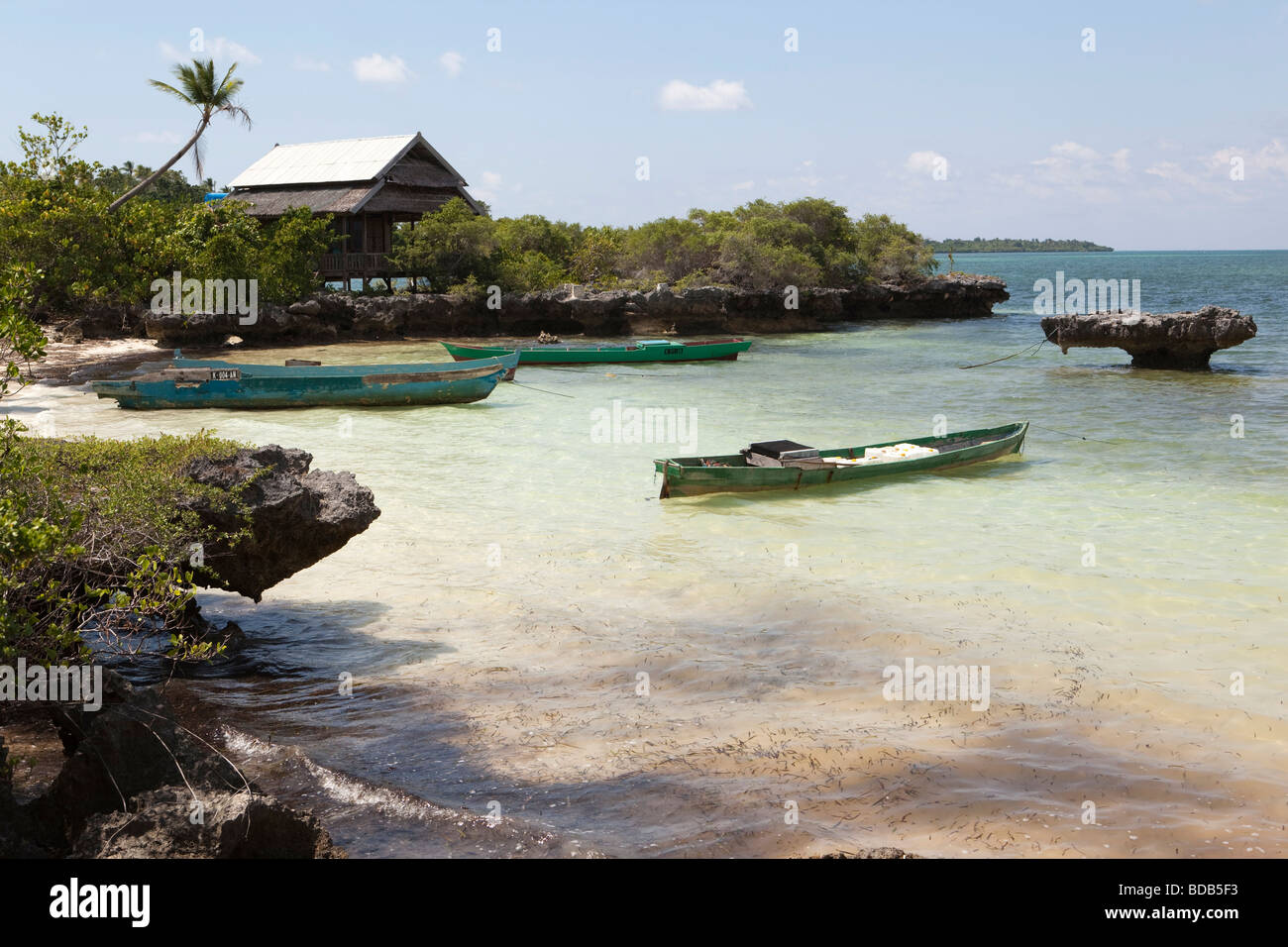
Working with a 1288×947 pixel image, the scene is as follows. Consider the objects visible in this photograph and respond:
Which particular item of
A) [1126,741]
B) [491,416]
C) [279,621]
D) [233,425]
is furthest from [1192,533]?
[233,425]

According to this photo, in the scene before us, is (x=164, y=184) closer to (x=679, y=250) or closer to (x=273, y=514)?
(x=679, y=250)

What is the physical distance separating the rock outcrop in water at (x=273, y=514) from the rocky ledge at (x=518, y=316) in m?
26.1

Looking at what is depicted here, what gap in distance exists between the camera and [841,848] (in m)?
4.72

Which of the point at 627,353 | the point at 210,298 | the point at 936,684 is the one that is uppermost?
the point at 210,298

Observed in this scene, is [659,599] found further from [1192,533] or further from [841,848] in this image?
[1192,533]

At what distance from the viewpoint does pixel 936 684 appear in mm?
7223

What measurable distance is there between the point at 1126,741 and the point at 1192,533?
6.29 m

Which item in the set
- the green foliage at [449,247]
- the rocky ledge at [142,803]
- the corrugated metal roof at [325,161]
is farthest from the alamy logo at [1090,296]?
the rocky ledge at [142,803]

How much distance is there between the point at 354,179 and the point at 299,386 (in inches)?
682

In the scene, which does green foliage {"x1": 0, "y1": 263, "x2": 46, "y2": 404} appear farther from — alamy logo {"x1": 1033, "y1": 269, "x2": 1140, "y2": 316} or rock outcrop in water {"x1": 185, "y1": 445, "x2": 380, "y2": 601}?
alamy logo {"x1": 1033, "y1": 269, "x2": 1140, "y2": 316}

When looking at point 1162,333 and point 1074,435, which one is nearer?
point 1074,435

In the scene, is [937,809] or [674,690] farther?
[674,690]

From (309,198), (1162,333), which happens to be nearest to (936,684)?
(1162,333)
